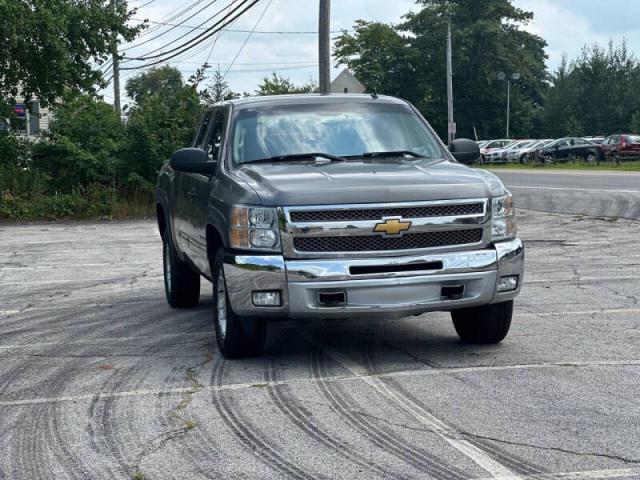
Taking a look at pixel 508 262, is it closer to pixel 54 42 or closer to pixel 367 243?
pixel 367 243

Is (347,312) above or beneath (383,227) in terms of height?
beneath

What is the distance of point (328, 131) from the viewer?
892 centimetres

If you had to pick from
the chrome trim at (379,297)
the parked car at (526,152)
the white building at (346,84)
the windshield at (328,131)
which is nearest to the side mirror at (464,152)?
the windshield at (328,131)

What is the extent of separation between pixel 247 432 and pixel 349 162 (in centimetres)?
299

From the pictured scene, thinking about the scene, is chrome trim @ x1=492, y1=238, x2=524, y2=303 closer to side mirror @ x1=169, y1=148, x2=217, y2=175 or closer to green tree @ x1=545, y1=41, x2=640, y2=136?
side mirror @ x1=169, y1=148, x2=217, y2=175

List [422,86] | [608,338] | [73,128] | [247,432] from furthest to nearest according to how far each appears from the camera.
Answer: [422,86] < [73,128] < [608,338] < [247,432]

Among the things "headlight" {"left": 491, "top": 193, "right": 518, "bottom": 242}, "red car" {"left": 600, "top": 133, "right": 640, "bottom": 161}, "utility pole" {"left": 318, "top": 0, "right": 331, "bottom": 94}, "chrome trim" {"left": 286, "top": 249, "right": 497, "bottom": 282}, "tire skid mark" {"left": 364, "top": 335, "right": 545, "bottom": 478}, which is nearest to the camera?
"tire skid mark" {"left": 364, "top": 335, "right": 545, "bottom": 478}

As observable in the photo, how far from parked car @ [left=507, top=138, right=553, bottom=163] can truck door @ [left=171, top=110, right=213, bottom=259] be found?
165ft

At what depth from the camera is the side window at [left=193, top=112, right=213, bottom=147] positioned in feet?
34.4

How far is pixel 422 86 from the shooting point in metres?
93.6

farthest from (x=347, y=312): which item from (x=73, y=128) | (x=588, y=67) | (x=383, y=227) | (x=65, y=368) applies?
(x=588, y=67)

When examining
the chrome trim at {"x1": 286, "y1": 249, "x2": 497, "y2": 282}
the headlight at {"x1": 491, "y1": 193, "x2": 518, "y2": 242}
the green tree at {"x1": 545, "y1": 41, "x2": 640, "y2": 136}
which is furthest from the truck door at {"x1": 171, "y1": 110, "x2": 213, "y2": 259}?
the green tree at {"x1": 545, "y1": 41, "x2": 640, "y2": 136}

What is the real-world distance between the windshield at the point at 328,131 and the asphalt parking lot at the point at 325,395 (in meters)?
1.47

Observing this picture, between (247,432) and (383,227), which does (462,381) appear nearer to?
(383,227)
